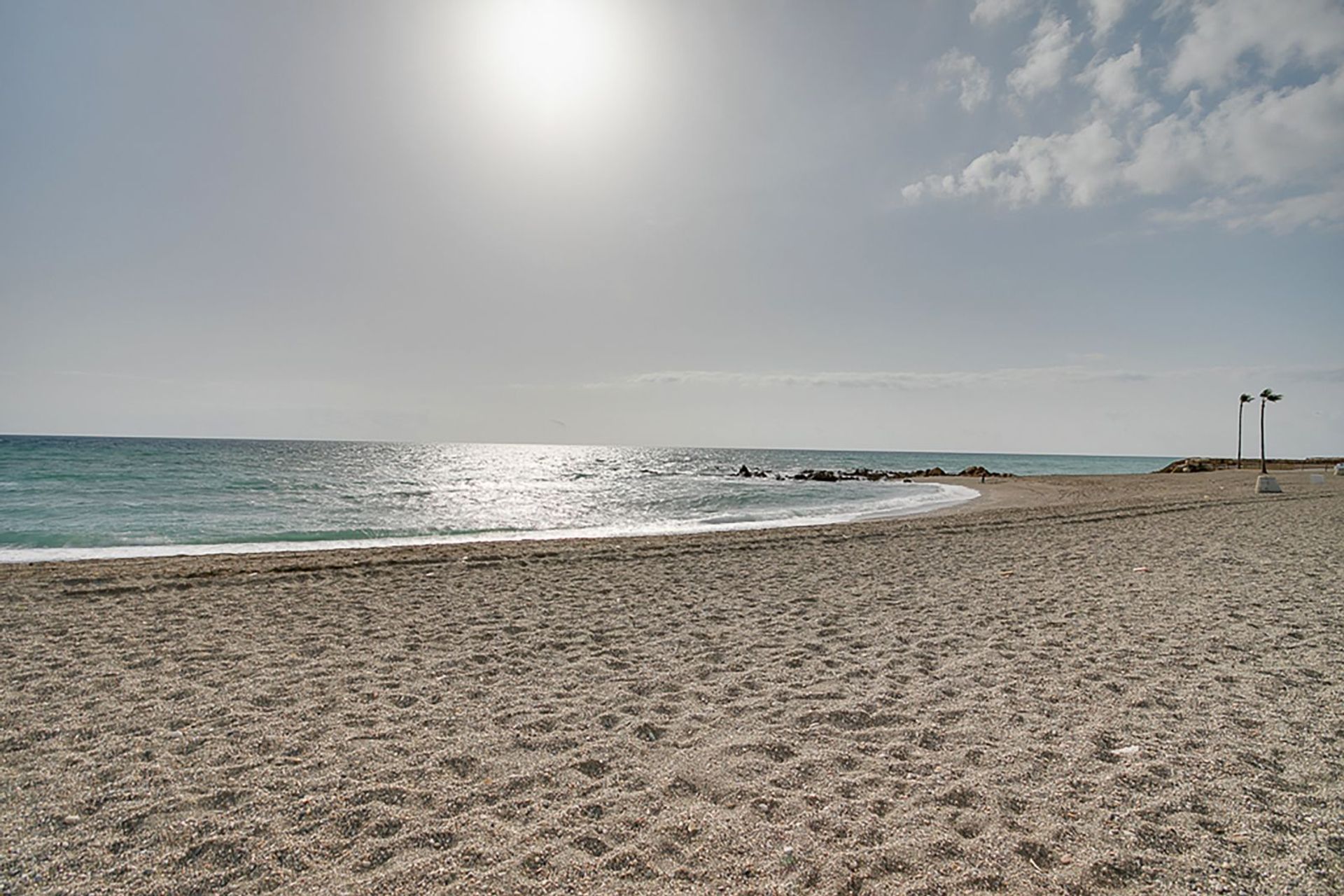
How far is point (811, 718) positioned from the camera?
471 cm

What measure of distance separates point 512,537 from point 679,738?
1306 cm

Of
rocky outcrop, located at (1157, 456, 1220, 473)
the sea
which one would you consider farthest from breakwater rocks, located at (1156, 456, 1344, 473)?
the sea

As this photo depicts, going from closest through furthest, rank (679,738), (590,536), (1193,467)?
(679,738)
(590,536)
(1193,467)

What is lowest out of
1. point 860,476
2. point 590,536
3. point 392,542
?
point 392,542

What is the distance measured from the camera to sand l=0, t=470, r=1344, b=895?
3.12m

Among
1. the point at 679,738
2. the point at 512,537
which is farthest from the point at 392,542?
the point at 679,738

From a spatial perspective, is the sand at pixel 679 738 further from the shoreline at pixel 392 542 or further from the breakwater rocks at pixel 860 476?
the breakwater rocks at pixel 860 476

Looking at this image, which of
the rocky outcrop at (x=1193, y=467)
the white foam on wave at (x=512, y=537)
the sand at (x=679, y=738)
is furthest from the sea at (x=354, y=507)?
the rocky outcrop at (x=1193, y=467)

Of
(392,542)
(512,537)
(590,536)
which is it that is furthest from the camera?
(512,537)

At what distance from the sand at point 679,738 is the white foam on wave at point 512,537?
519cm

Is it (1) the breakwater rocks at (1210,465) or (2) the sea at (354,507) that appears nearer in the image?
A: (2) the sea at (354,507)

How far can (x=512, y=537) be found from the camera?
1688cm

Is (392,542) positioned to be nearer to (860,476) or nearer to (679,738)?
(679,738)

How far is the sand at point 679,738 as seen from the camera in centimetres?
312
